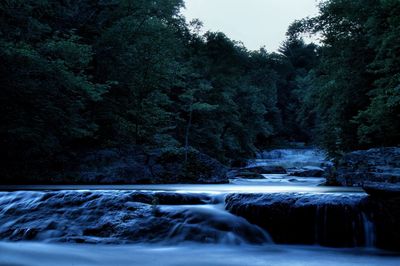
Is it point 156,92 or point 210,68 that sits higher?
point 210,68

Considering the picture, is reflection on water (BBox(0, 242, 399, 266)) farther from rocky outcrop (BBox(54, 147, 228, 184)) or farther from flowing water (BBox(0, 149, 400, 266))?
rocky outcrop (BBox(54, 147, 228, 184))

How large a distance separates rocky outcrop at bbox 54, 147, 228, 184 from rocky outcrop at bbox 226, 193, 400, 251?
8438mm

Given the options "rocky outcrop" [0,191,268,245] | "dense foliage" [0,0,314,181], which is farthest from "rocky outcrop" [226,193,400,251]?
"dense foliage" [0,0,314,181]

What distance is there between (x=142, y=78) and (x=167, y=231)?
14.5 m

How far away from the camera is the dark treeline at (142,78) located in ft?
44.7

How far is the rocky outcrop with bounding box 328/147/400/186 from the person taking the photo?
11.9 meters

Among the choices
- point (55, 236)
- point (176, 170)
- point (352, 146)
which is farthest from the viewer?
point (352, 146)

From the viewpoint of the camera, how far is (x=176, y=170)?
49.5 ft

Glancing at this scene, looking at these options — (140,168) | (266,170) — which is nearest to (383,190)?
(140,168)

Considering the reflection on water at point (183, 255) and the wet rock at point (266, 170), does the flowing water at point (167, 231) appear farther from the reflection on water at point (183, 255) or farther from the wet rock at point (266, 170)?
the wet rock at point (266, 170)

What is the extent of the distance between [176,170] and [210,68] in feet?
47.8

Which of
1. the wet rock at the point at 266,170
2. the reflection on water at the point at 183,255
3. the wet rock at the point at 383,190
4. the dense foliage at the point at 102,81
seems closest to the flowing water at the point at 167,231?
the reflection on water at the point at 183,255

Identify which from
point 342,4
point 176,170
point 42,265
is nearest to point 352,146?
point 342,4

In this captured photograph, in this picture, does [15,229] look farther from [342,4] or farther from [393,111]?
[342,4]
